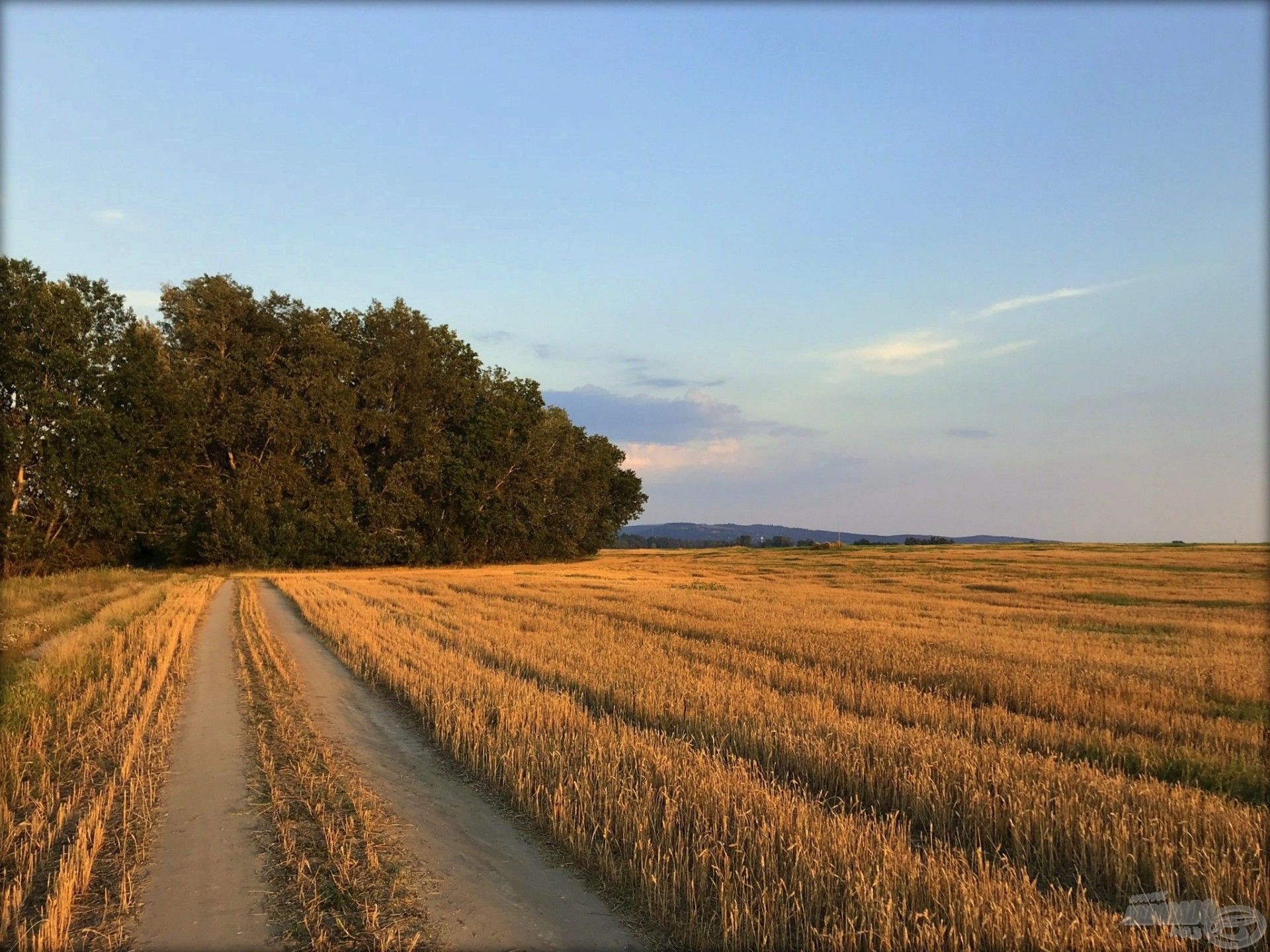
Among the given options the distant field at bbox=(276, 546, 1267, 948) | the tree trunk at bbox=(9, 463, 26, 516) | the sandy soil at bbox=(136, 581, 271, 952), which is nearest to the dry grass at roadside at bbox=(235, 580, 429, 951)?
A: the sandy soil at bbox=(136, 581, 271, 952)

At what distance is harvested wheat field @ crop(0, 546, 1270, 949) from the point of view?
4406mm

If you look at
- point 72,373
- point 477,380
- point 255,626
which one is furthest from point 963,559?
point 72,373

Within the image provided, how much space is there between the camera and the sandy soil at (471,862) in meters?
4.35

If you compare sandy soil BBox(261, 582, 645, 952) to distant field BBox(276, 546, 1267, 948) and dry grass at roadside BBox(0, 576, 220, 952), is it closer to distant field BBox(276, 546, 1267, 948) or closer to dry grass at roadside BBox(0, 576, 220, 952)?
distant field BBox(276, 546, 1267, 948)

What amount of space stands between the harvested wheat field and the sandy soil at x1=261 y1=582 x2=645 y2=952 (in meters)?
0.03

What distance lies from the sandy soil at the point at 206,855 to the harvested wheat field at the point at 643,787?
5 centimetres

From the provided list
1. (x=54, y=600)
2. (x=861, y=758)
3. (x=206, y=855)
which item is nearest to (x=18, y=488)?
(x=54, y=600)

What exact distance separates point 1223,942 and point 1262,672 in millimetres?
11606

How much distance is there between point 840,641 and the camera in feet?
50.6

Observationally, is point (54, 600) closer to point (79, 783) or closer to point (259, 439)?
point (79, 783)

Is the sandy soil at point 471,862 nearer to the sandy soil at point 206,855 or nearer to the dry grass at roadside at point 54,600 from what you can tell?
the sandy soil at point 206,855

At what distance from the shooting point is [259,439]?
48.6 metres

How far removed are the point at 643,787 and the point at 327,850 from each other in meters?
2.66

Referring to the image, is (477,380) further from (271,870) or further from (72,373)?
(271,870)
